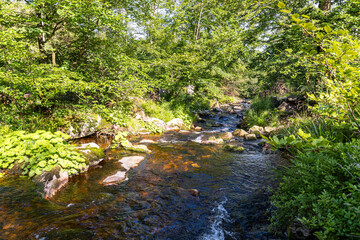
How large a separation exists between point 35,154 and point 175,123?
28.4 feet

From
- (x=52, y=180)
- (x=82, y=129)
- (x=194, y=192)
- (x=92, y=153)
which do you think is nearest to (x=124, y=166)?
(x=92, y=153)

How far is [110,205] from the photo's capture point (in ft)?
11.6

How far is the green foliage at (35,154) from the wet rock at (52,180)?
0.39 feet

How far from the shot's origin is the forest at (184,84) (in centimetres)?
178

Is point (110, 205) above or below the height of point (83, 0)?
below

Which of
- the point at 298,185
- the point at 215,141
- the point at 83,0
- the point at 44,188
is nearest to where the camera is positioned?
the point at 298,185

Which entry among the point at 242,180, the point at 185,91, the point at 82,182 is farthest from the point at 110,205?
the point at 185,91

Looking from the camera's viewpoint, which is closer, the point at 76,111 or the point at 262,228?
the point at 262,228

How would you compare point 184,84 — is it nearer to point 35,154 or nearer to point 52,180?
point 35,154

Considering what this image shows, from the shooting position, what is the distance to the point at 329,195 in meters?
1.85

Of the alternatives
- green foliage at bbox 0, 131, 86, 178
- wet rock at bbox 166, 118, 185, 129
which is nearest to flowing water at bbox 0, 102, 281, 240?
green foliage at bbox 0, 131, 86, 178

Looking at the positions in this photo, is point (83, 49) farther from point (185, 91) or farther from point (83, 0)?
point (185, 91)

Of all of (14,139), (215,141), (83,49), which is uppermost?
(83,49)

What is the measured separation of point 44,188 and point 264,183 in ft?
17.2
